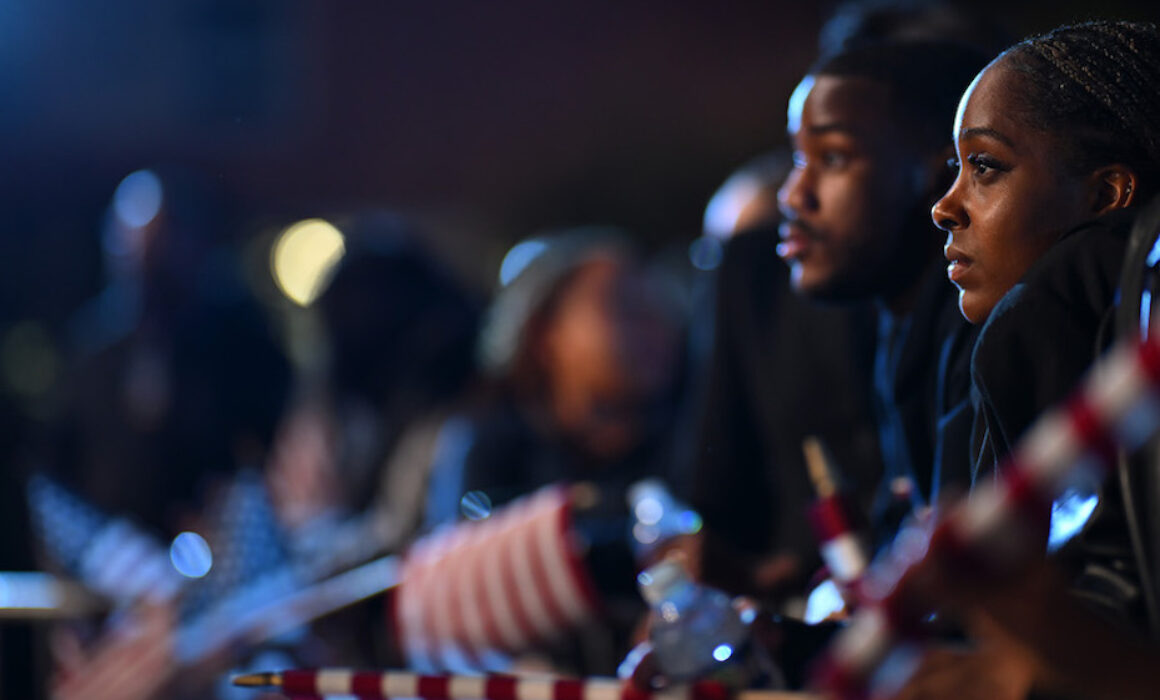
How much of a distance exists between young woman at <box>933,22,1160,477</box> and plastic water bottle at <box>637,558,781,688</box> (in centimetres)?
45

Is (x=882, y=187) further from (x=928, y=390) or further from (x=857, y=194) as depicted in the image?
(x=928, y=390)

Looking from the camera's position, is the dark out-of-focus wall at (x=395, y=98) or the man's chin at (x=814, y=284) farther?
the dark out-of-focus wall at (x=395, y=98)

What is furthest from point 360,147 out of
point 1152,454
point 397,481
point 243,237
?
point 1152,454

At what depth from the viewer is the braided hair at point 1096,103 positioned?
1.49m

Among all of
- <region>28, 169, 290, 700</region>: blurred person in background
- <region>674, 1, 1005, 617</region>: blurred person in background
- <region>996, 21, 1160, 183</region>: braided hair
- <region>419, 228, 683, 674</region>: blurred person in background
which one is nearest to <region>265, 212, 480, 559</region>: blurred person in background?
<region>28, 169, 290, 700</region>: blurred person in background

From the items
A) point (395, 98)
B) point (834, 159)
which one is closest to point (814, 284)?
point (834, 159)

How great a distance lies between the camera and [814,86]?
195 centimetres

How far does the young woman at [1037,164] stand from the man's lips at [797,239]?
1.17 ft

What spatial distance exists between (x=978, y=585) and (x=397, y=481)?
3.05m

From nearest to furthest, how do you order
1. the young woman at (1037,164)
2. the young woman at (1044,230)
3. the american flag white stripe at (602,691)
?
the young woman at (1044,230) → the young woman at (1037,164) → the american flag white stripe at (602,691)

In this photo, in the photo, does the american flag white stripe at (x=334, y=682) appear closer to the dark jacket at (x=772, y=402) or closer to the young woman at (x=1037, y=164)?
the young woman at (x=1037, y=164)

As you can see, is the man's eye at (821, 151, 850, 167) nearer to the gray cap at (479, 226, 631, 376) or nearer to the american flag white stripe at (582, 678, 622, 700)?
the american flag white stripe at (582, 678, 622, 700)

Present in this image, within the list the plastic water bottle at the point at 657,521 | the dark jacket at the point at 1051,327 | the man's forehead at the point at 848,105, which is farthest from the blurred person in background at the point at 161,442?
the dark jacket at the point at 1051,327

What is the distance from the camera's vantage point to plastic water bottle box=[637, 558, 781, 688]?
1.73 metres
